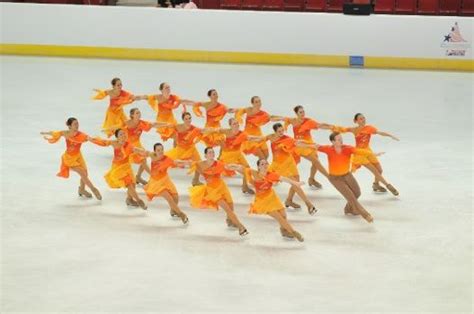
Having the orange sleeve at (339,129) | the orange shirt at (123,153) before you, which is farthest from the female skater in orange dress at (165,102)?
the orange sleeve at (339,129)

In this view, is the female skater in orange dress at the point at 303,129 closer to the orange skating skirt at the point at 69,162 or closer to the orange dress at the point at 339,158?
the orange dress at the point at 339,158

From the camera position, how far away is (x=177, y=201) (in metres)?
11.4

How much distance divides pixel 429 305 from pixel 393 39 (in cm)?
1299

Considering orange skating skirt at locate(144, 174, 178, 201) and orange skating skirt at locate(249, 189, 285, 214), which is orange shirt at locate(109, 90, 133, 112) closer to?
orange skating skirt at locate(144, 174, 178, 201)

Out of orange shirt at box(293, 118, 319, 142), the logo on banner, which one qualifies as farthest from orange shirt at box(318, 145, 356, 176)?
the logo on banner

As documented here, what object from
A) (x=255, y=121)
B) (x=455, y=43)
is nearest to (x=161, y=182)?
(x=255, y=121)

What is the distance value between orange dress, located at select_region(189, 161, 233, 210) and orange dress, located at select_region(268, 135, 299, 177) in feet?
2.97

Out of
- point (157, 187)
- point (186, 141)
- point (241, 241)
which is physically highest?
point (186, 141)

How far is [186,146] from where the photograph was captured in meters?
12.5

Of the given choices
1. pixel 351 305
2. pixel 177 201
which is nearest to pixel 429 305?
pixel 351 305

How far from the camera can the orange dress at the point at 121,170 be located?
11633 millimetres

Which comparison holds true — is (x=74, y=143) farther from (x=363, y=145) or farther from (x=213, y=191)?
(x=363, y=145)

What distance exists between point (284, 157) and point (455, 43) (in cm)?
1049

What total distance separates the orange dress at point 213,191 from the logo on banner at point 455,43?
37.4ft
